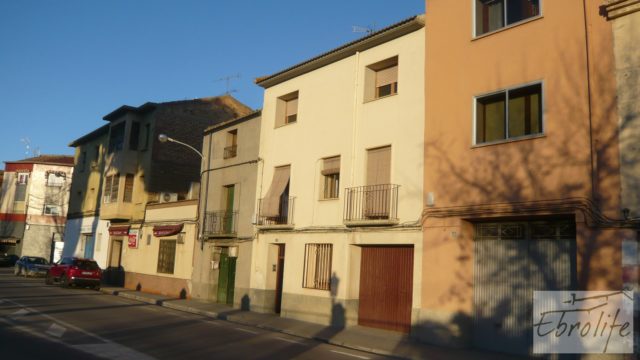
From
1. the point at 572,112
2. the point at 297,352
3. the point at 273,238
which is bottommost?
the point at 297,352

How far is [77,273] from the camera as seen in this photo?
2786 cm

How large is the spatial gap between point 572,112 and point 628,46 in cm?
169

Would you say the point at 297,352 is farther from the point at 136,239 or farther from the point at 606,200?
the point at 136,239

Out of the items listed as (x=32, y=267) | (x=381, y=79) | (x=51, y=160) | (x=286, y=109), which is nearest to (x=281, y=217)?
(x=286, y=109)

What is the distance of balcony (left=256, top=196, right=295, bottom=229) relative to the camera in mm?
19953

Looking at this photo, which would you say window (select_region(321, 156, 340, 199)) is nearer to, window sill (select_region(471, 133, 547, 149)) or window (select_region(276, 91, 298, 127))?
window (select_region(276, 91, 298, 127))

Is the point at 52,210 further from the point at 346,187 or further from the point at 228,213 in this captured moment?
the point at 346,187

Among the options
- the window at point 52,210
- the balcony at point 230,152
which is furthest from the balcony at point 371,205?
the window at point 52,210

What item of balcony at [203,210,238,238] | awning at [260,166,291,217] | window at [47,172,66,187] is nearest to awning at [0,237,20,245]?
window at [47,172,66,187]

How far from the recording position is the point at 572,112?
39.7 feet

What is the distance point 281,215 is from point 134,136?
16.5 metres

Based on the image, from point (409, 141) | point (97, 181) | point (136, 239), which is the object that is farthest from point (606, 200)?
point (97, 181)

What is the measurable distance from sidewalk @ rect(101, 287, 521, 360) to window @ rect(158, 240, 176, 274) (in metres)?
4.85

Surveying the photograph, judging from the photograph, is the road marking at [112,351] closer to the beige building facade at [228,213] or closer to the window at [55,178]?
the beige building facade at [228,213]
